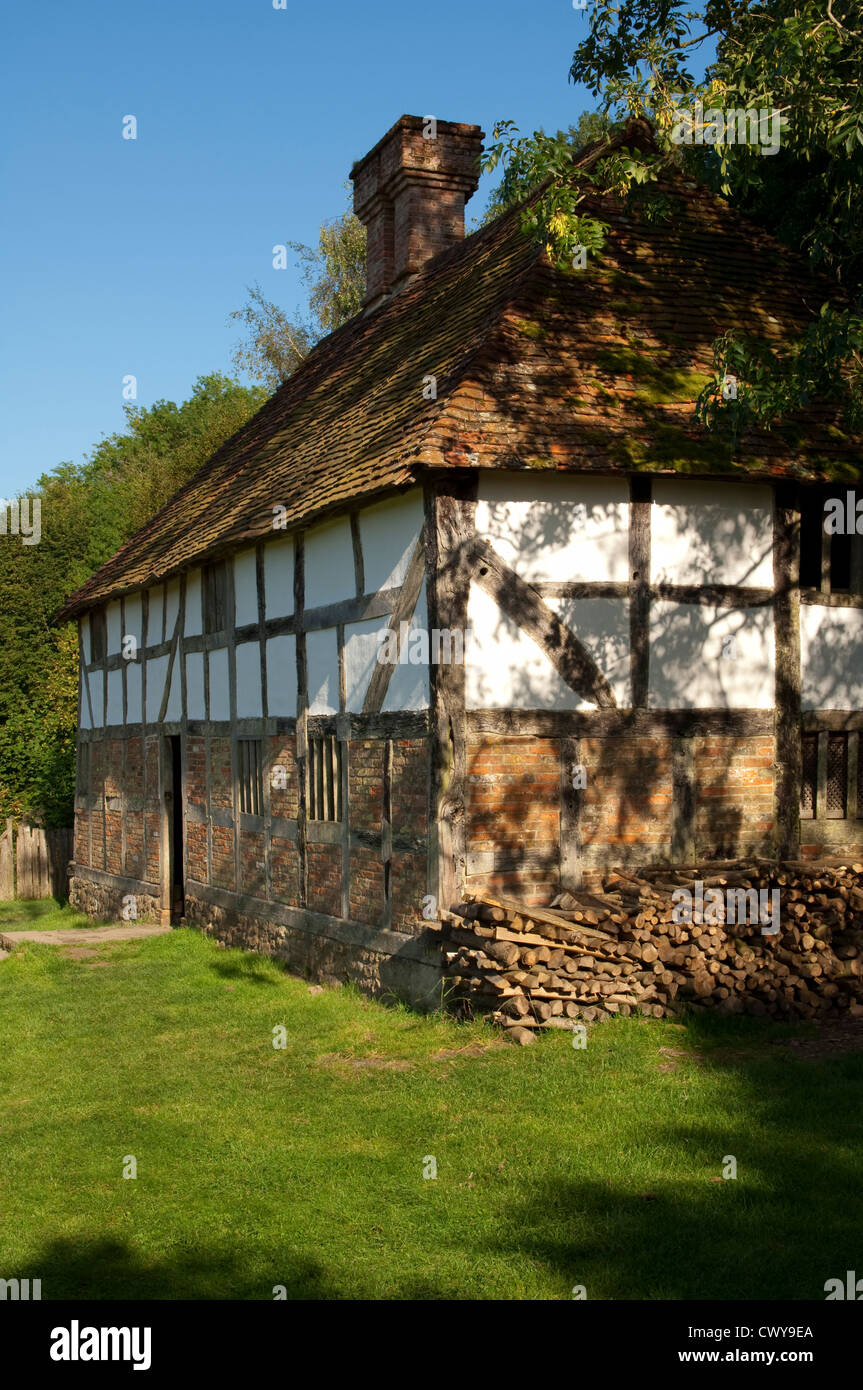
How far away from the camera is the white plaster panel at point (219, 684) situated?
14.5 metres

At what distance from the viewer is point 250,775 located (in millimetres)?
13773

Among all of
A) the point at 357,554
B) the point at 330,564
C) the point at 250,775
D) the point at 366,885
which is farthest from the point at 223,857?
the point at 357,554

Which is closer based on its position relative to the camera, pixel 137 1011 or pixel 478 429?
pixel 478 429

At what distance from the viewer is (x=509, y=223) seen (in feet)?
46.5

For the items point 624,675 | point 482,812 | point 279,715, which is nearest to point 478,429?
point 624,675

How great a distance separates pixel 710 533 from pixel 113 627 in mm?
11908

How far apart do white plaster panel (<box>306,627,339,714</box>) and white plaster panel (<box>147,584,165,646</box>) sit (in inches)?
214

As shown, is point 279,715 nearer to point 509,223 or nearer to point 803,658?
point 803,658

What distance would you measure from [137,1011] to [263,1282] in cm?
596

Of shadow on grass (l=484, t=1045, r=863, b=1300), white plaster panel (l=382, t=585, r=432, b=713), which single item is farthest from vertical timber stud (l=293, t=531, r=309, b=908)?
shadow on grass (l=484, t=1045, r=863, b=1300)

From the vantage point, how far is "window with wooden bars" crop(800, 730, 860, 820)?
1054 centimetres

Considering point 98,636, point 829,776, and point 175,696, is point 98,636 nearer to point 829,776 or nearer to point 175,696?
point 175,696

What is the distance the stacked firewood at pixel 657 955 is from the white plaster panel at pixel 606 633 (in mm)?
1598

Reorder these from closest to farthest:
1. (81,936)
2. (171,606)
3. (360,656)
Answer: (360,656), (81,936), (171,606)
